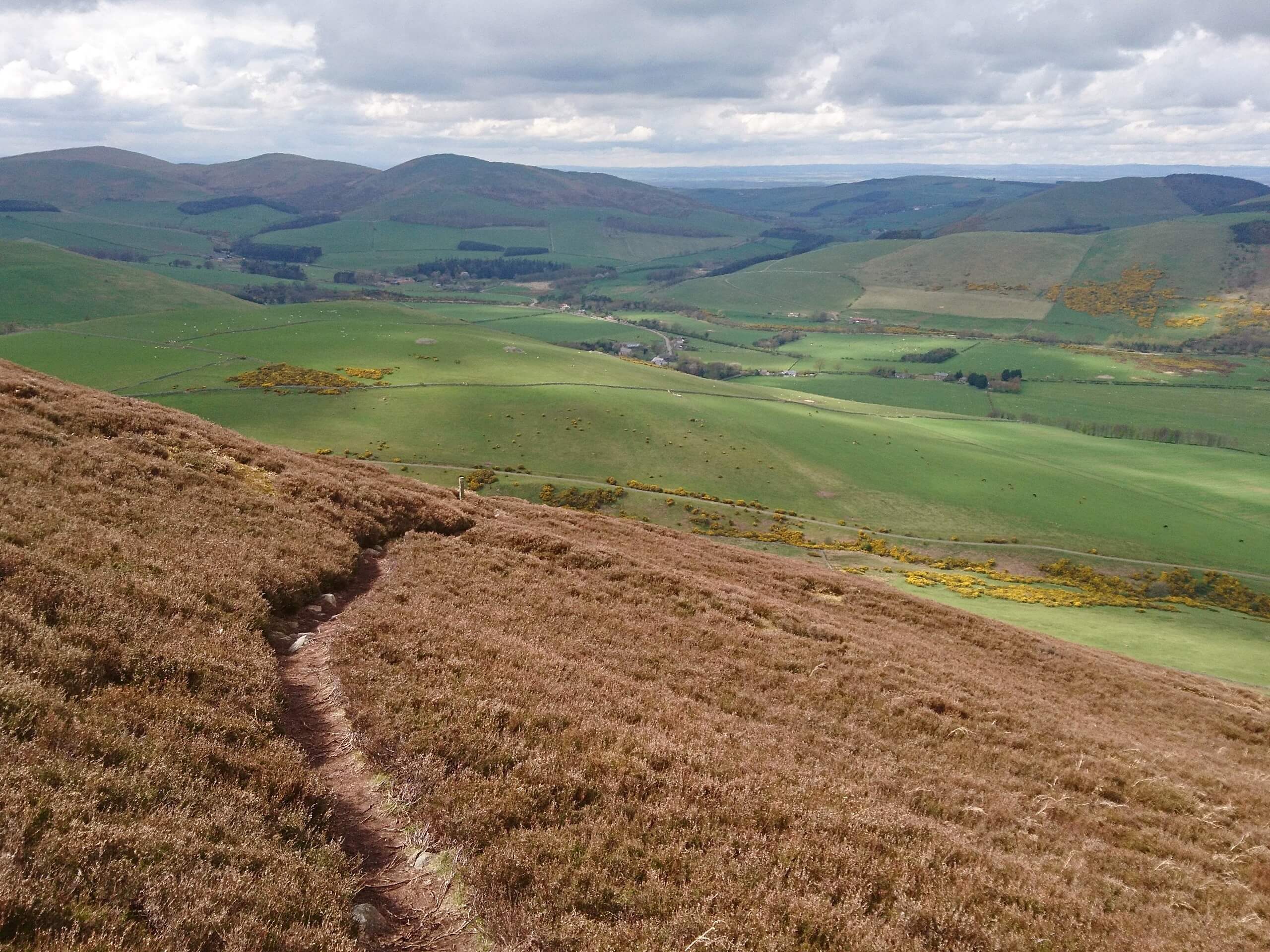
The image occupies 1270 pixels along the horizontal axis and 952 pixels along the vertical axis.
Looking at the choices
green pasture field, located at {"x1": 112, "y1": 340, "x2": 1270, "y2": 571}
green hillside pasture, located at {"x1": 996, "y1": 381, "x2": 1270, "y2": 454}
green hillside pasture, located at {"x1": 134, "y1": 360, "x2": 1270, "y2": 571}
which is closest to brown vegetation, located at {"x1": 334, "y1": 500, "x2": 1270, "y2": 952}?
green hillside pasture, located at {"x1": 134, "y1": 360, "x2": 1270, "y2": 571}

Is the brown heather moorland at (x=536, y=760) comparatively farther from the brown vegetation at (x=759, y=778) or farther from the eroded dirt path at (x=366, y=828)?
the eroded dirt path at (x=366, y=828)

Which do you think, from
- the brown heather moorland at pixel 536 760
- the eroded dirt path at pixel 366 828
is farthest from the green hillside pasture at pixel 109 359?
the eroded dirt path at pixel 366 828

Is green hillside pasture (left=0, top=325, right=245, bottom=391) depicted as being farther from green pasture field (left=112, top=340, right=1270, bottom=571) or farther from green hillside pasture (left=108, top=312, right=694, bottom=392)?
green pasture field (left=112, top=340, right=1270, bottom=571)

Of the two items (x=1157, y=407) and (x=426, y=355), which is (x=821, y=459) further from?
(x=1157, y=407)

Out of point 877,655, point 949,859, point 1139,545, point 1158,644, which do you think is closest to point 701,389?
point 1139,545

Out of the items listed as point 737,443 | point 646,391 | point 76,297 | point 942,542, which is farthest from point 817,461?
point 76,297
